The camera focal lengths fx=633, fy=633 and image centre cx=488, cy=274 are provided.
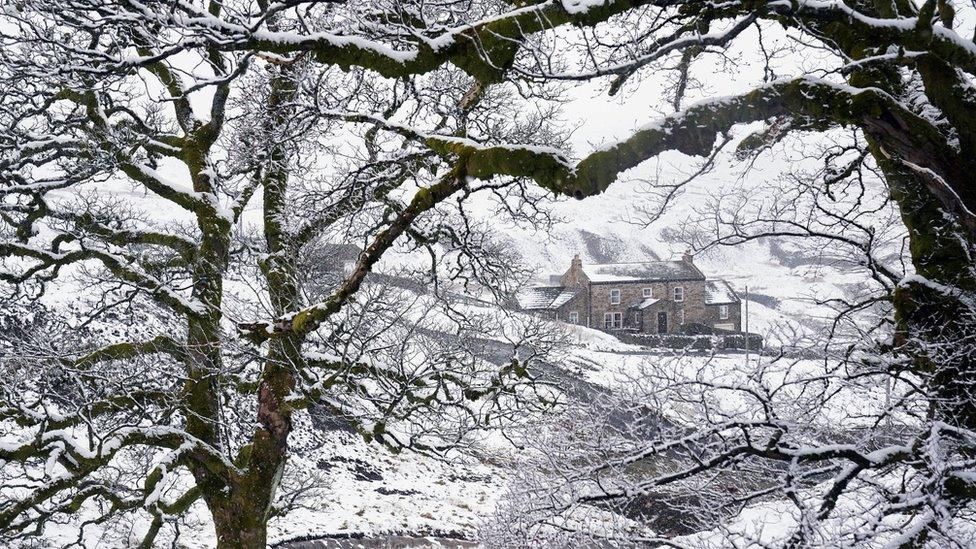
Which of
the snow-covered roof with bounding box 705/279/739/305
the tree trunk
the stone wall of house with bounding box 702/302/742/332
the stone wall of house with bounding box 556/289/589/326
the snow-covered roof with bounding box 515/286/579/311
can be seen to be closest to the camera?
the tree trunk

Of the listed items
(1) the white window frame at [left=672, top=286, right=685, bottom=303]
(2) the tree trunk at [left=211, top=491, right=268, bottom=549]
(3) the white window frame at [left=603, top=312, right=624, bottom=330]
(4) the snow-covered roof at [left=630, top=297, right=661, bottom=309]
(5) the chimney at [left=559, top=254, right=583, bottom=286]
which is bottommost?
(2) the tree trunk at [left=211, top=491, right=268, bottom=549]

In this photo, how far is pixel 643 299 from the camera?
40.9m

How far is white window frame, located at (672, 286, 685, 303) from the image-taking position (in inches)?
1618

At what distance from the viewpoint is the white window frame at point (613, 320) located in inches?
1624

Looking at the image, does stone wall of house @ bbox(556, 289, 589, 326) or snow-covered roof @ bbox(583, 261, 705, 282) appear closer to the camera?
stone wall of house @ bbox(556, 289, 589, 326)

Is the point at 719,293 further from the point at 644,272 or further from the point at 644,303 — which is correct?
the point at 644,303

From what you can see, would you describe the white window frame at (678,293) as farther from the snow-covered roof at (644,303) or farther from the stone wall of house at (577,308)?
the stone wall of house at (577,308)

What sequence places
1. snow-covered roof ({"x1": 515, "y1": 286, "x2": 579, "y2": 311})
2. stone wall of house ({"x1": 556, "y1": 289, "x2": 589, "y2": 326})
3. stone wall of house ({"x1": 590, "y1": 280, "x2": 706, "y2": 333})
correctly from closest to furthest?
snow-covered roof ({"x1": 515, "y1": 286, "x2": 579, "y2": 311})
stone wall of house ({"x1": 556, "y1": 289, "x2": 589, "y2": 326})
stone wall of house ({"x1": 590, "y1": 280, "x2": 706, "y2": 333})

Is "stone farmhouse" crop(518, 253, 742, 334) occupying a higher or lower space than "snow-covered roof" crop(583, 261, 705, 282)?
lower

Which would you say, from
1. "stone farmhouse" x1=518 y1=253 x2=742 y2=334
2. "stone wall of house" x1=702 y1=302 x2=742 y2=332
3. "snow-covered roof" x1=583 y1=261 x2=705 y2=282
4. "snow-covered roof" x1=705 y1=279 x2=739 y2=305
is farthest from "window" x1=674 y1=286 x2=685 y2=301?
"stone wall of house" x1=702 y1=302 x2=742 y2=332

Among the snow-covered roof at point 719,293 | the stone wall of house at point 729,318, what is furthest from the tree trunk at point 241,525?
the snow-covered roof at point 719,293

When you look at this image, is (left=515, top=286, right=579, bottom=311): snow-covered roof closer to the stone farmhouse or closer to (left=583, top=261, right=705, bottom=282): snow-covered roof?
the stone farmhouse

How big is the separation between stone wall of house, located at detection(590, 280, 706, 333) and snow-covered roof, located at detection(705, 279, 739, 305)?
1.53ft

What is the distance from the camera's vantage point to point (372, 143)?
22.9 ft
